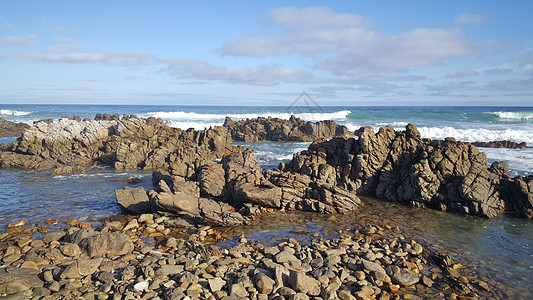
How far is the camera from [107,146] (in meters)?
27.4

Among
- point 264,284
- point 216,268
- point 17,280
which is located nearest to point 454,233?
point 264,284

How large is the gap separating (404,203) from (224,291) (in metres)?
11.7

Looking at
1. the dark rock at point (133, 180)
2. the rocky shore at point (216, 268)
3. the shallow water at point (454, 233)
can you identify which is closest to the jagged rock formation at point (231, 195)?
the shallow water at point (454, 233)

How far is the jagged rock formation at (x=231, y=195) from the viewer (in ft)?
44.6

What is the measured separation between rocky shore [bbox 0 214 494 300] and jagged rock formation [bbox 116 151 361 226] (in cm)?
179

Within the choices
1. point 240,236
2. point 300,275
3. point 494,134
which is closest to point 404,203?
point 240,236

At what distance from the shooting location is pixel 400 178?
17594mm

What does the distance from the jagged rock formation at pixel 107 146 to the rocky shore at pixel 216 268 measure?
1281 cm

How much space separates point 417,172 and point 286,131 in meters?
27.1

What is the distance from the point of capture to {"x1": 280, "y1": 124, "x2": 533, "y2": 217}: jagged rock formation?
586 inches

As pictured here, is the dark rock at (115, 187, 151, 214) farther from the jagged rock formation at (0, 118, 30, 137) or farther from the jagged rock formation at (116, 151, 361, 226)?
the jagged rock formation at (0, 118, 30, 137)

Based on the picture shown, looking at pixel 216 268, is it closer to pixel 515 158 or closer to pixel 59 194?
pixel 59 194

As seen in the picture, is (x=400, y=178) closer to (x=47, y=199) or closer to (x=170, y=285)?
(x=170, y=285)

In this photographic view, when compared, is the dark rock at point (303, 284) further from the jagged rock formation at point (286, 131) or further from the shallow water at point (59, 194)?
the jagged rock formation at point (286, 131)
